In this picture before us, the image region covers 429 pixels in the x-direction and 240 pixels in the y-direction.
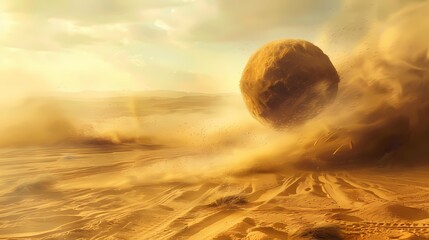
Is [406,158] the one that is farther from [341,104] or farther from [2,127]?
[2,127]

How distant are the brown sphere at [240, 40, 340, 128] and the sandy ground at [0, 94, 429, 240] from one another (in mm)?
1084

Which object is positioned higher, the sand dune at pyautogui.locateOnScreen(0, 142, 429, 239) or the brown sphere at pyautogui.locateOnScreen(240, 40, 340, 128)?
the brown sphere at pyautogui.locateOnScreen(240, 40, 340, 128)

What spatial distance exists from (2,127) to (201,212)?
802 cm

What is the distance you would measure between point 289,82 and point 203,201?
7.16 ft

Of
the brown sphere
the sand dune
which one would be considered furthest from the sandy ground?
the brown sphere

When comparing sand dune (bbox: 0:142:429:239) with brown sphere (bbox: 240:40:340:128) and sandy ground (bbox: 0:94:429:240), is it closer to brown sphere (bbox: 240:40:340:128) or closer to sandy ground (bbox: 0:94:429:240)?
sandy ground (bbox: 0:94:429:240)

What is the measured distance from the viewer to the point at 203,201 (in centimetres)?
536

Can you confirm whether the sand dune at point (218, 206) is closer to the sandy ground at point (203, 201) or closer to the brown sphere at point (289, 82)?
the sandy ground at point (203, 201)

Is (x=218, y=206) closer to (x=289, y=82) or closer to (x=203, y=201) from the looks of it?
(x=203, y=201)

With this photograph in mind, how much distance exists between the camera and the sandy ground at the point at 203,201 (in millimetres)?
4250

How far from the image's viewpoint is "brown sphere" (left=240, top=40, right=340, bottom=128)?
18.6ft

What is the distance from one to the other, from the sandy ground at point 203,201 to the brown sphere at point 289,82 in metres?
1.08

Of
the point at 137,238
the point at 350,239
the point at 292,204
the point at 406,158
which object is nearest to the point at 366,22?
the point at 406,158

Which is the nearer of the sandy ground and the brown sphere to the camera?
the sandy ground
